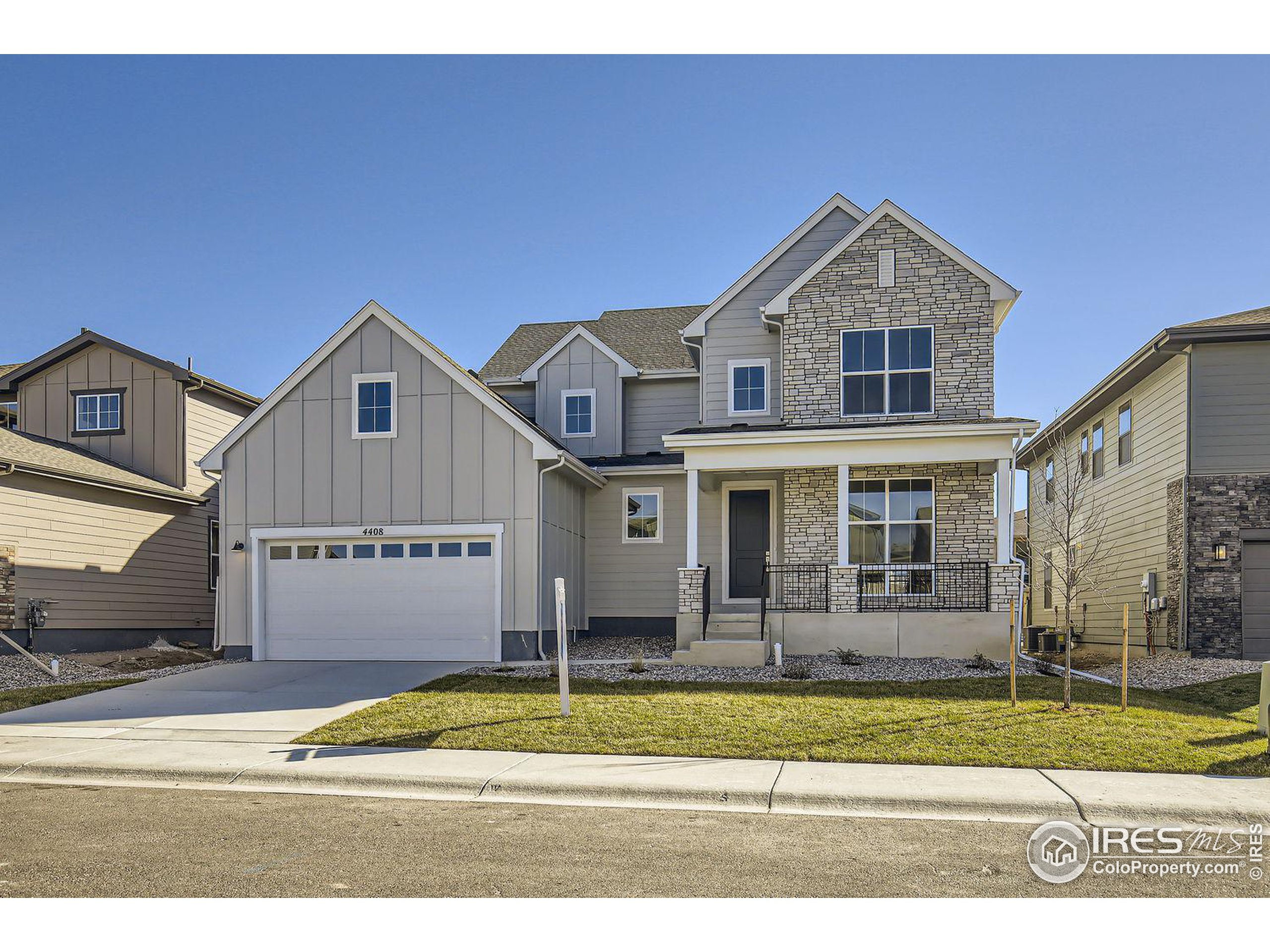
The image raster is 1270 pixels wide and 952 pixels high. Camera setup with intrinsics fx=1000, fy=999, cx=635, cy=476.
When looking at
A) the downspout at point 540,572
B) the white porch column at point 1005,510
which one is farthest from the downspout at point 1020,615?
the downspout at point 540,572

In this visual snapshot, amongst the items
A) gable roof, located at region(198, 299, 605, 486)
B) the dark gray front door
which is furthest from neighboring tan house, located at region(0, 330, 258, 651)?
the dark gray front door

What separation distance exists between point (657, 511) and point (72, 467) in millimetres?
11600

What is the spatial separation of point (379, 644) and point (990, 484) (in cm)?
1136

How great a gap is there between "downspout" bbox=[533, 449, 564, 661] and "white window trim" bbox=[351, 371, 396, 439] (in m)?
2.88

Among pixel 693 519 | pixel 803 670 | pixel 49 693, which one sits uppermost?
pixel 693 519

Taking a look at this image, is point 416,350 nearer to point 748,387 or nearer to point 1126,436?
point 748,387

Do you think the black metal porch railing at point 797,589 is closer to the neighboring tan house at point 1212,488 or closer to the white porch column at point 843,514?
the white porch column at point 843,514

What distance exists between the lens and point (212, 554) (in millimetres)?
23828

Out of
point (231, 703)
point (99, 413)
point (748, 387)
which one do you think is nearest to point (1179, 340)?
point (748, 387)

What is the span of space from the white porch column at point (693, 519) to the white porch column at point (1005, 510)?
5073 mm

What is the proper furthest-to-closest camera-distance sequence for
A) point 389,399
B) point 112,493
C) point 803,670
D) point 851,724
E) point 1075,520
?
1. point 1075,520
2. point 112,493
3. point 389,399
4. point 803,670
5. point 851,724

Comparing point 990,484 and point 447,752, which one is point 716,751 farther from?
point 990,484

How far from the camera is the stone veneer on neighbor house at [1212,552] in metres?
16.6

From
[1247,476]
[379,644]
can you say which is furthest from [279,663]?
[1247,476]
